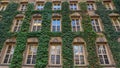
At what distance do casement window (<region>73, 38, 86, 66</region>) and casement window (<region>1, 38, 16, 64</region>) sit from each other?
6.44 m

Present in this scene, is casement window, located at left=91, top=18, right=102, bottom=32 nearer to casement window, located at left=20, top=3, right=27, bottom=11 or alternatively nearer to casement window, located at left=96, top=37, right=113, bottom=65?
casement window, located at left=96, top=37, right=113, bottom=65

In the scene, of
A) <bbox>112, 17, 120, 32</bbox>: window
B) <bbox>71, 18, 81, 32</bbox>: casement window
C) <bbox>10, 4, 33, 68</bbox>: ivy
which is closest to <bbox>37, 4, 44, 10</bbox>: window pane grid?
<bbox>10, 4, 33, 68</bbox>: ivy

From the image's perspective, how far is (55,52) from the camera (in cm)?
1349

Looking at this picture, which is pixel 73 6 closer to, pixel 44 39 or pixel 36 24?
pixel 36 24

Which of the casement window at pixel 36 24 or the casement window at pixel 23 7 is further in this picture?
the casement window at pixel 23 7

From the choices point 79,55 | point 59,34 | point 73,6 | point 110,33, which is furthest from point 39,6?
point 110,33

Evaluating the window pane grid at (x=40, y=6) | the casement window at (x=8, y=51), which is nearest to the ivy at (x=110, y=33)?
the window pane grid at (x=40, y=6)

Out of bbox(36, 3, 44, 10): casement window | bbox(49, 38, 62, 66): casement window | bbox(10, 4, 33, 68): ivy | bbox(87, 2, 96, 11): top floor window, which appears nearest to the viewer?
bbox(10, 4, 33, 68): ivy

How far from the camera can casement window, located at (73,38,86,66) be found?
12712mm

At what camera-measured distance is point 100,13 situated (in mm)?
16172

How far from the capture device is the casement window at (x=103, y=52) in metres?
12.7

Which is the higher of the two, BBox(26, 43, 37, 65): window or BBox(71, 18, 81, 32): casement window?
BBox(71, 18, 81, 32): casement window

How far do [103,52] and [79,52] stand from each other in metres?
2.43

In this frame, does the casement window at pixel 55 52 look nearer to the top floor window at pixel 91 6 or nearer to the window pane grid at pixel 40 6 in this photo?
the window pane grid at pixel 40 6
